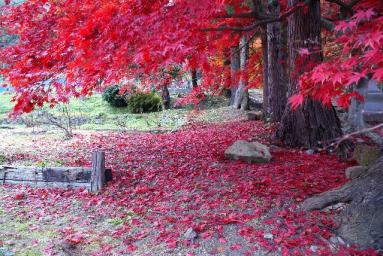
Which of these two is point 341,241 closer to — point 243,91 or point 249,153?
point 249,153

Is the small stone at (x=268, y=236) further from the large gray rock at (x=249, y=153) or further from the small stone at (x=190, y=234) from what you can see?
the large gray rock at (x=249, y=153)

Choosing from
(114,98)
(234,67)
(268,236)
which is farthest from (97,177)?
(114,98)

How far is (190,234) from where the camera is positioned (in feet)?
14.3

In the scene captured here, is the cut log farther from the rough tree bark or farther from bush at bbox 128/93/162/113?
bush at bbox 128/93/162/113

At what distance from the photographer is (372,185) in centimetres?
398

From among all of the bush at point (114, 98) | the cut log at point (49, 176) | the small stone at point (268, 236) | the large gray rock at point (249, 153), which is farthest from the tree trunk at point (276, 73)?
the bush at point (114, 98)

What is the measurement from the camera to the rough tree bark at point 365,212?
3.85m

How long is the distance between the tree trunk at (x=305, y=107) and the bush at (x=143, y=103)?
1199 cm

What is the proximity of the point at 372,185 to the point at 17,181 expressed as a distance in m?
5.77

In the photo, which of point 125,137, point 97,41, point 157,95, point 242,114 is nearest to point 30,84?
point 97,41

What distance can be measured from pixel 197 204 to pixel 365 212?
2162 mm

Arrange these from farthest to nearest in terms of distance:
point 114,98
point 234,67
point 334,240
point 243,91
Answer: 1. point 114,98
2. point 234,67
3. point 243,91
4. point 334,240

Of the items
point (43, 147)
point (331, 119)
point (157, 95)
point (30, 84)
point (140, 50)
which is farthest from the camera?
point (157, 95)

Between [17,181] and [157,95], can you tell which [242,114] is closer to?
[157,95]
